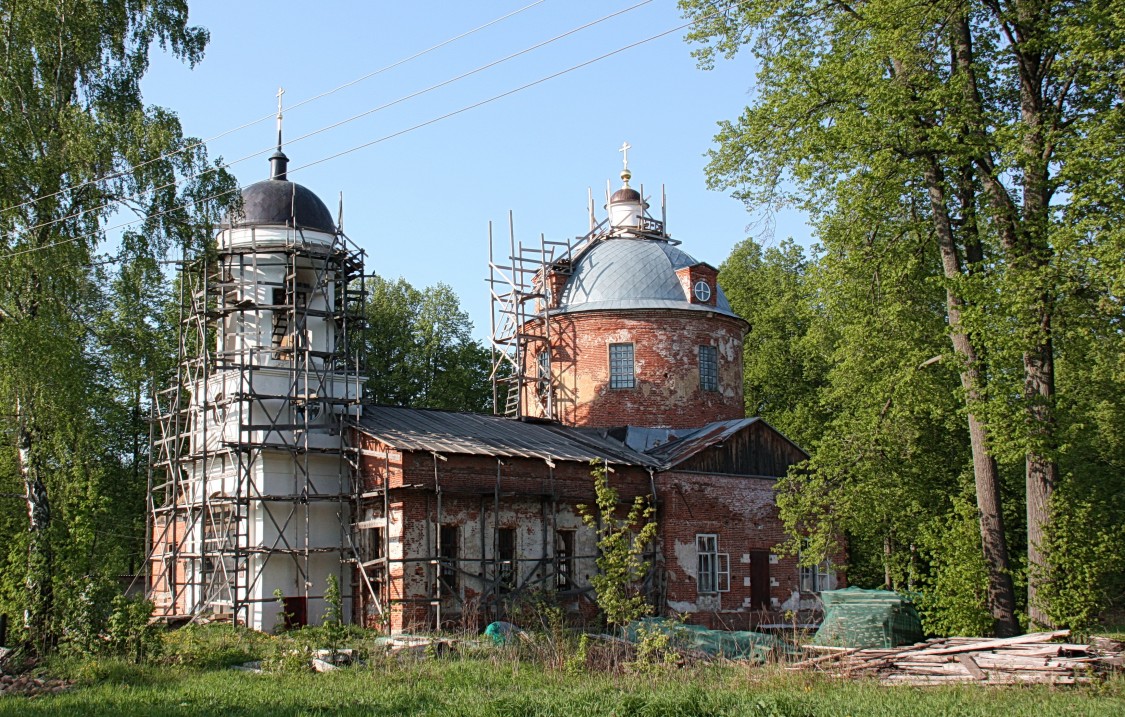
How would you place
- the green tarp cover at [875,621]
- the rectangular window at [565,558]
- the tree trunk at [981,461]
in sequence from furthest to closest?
1. the rectangular window at [565,558]
2. the green tarp cover at [875,621]
3. the tree trunk at [981,461]

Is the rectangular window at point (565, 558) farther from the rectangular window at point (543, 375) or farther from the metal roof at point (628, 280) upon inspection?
the metal roof at point (628, 280)

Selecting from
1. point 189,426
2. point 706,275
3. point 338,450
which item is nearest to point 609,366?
point 706,275

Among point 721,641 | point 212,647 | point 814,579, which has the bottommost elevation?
point 814,579

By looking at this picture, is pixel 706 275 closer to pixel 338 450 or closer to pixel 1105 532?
pixel 338 450

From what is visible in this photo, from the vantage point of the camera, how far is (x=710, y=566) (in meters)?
26.0

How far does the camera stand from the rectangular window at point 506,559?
2241 centimetres

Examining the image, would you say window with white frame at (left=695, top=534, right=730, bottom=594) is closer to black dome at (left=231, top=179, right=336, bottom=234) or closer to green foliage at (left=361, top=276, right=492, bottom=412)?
black dome at (left=231, top=179, right=336, bottom=234)

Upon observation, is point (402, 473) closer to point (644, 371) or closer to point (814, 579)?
point (644, 371)

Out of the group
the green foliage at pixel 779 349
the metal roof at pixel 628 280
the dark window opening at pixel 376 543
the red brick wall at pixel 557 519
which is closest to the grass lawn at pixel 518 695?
the red brick wall at pixel 557 519

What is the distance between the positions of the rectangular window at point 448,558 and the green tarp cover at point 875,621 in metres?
7.41

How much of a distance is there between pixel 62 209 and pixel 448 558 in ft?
31.2

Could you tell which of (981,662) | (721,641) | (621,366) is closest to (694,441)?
(621,366)

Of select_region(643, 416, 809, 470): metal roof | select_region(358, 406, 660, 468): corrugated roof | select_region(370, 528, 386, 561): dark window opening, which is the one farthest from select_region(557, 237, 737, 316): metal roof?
select_region(370, 528, 386, 561): dark window opening

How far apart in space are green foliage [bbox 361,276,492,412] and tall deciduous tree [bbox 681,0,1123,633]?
2359 centimetres
